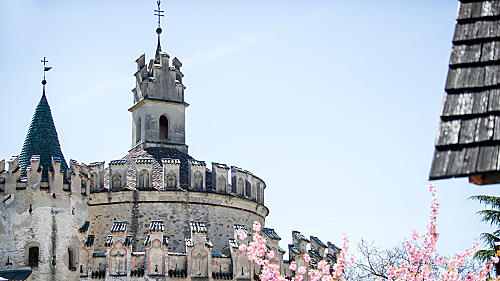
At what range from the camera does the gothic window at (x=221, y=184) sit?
3142 centimetres

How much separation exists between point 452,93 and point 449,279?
13460 mm

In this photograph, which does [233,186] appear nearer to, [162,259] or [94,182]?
[162,259]

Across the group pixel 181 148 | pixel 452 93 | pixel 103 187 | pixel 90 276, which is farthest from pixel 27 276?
pixel 452 93

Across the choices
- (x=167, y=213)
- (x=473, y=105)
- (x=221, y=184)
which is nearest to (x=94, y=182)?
(x=167, y=213)

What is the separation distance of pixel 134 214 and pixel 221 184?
3.84 m

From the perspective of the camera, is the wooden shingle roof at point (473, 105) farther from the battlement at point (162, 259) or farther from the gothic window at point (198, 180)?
the gothic window at point (198, 180)

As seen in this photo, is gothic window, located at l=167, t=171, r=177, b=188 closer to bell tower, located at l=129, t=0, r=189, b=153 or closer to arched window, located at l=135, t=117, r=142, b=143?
bell tower, located at l=129, t=0, r=189, b=153

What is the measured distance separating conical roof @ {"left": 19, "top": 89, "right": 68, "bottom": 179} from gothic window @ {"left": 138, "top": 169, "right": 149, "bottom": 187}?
9.77 ft

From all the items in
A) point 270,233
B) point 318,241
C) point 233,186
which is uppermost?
point 233,186

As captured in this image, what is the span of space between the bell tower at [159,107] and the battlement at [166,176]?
3.07 m

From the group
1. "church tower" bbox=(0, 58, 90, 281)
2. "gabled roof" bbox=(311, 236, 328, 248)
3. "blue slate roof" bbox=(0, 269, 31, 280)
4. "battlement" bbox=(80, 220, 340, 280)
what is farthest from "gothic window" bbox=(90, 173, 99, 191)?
"gabled roof" bbox=(311, 236, 328, 248)

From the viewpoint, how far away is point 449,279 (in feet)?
63.1

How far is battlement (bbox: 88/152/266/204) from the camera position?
30469 mm

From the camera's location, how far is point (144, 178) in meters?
30.5
